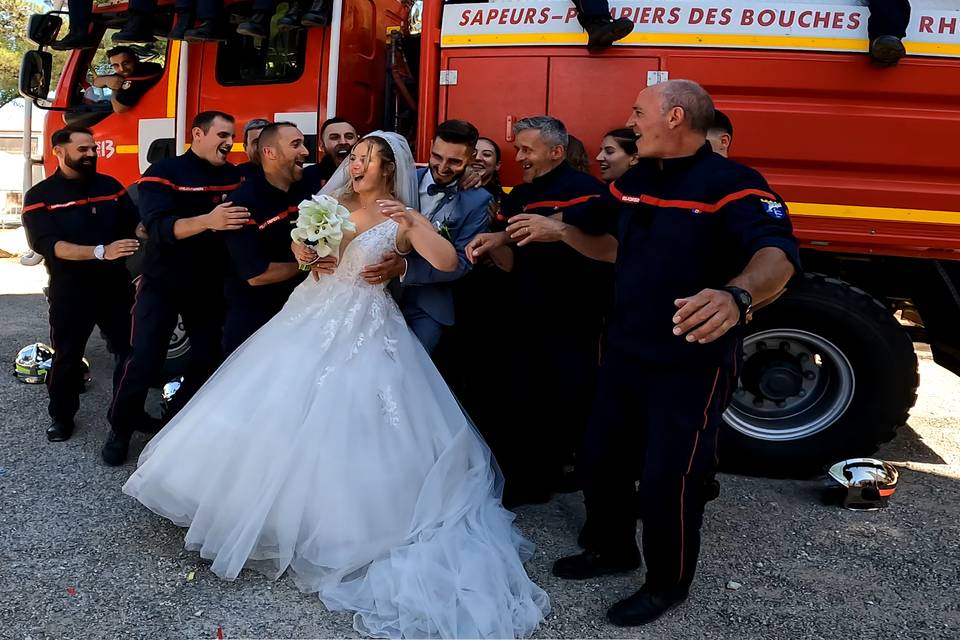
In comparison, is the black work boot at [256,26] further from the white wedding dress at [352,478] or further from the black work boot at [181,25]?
the white wedding dress at [352,478]

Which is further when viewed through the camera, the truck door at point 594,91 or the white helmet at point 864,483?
the truck door at point 594,91

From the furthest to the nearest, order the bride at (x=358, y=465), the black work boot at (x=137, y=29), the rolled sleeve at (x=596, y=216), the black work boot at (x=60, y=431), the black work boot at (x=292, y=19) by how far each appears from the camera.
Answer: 1. the black work boot at (x=137, y=29)
2. the black work boot at (x=292, y=19)
3. the black work boot at (x=60, y=431)
4. the rolled sleeve at (x=596, y=216)
5. the bride at (x=358, y=465)

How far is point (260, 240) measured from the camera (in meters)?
3.71

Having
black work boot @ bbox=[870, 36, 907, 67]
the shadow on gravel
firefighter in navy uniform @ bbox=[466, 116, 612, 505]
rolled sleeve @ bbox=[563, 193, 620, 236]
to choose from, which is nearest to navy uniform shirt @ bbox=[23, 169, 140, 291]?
firefighter in navy uniform @ bbox=[466, 116, 612, 505]

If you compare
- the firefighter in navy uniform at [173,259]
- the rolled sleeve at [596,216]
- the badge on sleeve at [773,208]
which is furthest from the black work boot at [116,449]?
the badge on sleeve at [773,208]

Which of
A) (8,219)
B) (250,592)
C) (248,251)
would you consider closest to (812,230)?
(248,251)

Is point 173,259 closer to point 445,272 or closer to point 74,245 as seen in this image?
point 74,245

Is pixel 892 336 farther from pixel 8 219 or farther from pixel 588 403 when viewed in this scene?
pixel 8 219

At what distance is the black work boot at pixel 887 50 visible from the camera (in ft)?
11.8

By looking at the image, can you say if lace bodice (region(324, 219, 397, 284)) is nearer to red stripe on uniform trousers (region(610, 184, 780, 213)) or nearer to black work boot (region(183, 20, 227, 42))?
red stripe on uniform trousers (region(610, 184, 780, 213))

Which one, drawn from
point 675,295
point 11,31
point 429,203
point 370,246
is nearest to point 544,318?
point 429,203

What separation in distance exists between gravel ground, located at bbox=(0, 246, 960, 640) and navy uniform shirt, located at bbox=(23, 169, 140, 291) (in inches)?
36.8

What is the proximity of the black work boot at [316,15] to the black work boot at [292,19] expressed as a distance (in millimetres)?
38

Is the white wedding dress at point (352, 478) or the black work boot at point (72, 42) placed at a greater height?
the black work boot at point (72, 42)
